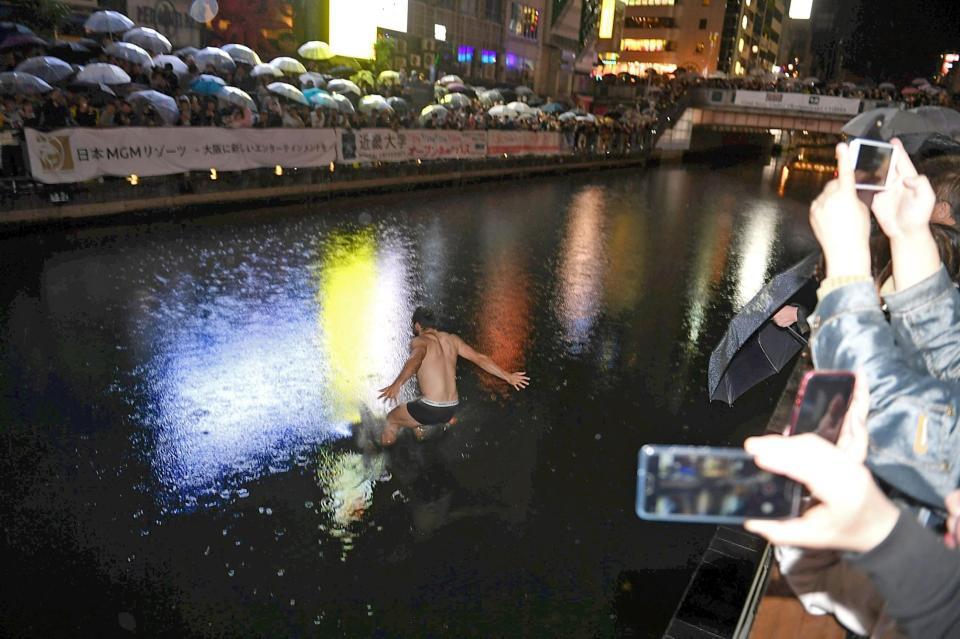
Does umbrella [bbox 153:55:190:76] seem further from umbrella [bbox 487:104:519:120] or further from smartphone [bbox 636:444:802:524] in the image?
smartphone [bbox 636:444:802:524]

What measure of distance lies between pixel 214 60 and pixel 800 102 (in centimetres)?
3540

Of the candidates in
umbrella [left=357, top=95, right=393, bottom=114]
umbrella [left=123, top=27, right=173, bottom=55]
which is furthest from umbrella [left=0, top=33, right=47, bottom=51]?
umbrella [left=357, top=95, right=393, bottom=114]

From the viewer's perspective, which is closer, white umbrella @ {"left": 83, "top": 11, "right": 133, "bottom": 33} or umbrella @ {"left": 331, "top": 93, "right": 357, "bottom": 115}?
white umbrella @ {"left": 83, "top": 11, "right": 133, "bottom": 33}

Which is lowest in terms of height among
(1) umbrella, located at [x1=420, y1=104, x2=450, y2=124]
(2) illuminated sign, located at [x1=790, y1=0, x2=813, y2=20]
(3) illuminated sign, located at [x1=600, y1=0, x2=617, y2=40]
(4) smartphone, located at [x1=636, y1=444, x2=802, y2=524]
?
(4) smartphone, located at [x1=636, y1=444, x2=802, y2=524]

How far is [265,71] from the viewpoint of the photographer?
72.3ft

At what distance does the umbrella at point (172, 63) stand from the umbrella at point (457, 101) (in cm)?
1205

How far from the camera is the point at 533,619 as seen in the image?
155 inches

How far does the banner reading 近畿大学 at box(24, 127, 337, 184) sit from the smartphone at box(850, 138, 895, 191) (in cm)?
1428

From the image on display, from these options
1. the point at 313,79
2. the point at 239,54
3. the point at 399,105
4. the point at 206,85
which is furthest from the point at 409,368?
the point at 399,105

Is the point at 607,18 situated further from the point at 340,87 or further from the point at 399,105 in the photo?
the point at 340,87

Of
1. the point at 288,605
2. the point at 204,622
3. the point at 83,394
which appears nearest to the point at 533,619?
the point at 288,605

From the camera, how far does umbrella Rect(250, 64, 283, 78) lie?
21906 millimetres

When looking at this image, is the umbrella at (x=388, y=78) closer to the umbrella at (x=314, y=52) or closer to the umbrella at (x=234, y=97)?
the umbrella at (x=314, y=52)

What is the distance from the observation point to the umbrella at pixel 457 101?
95.2ft
